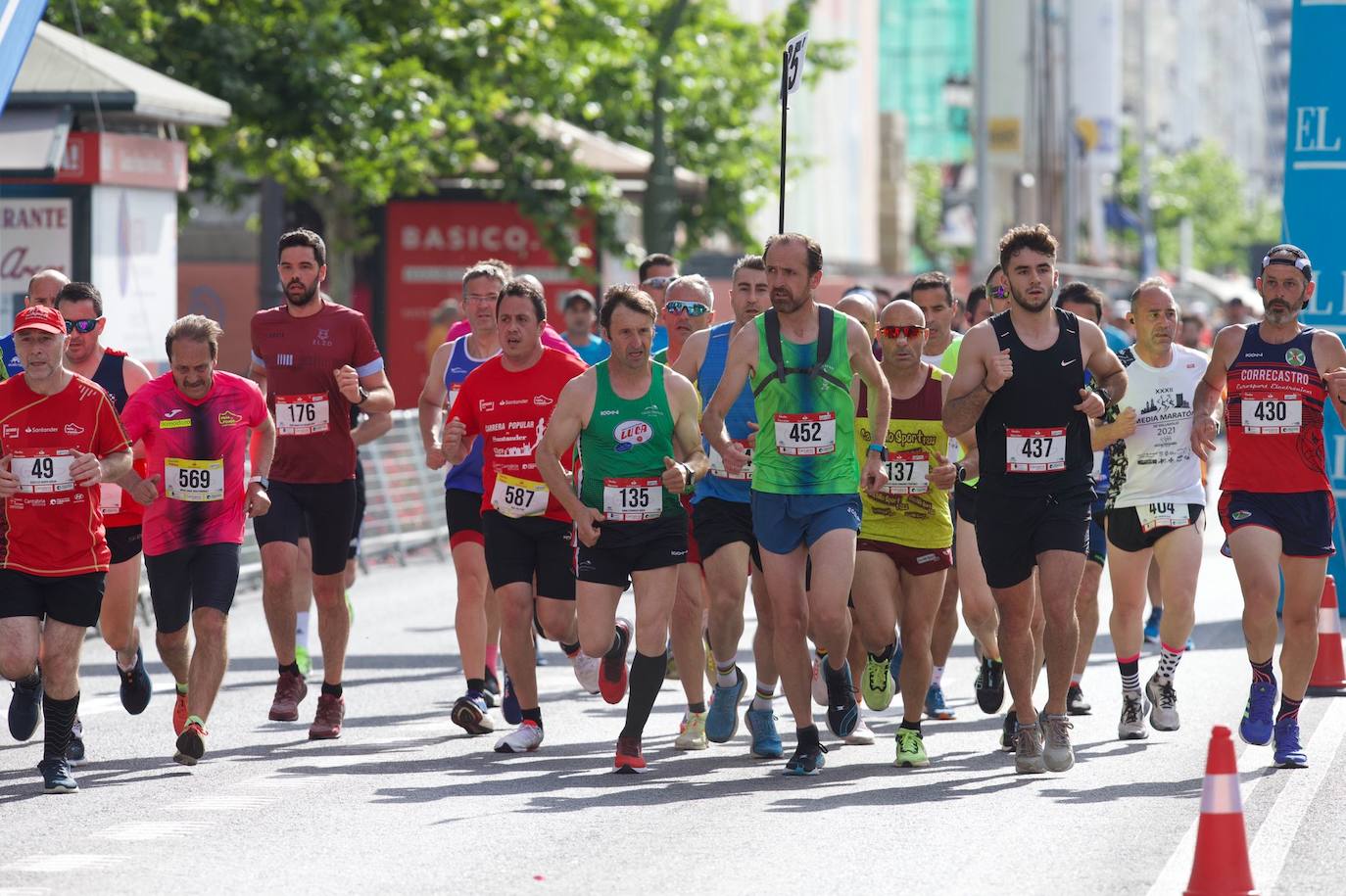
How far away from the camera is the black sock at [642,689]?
30.8 feet

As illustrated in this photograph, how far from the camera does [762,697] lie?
33.0ft

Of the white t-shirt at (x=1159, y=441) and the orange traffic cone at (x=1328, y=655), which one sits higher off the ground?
the white t-shirt at (x=1159, y=441)

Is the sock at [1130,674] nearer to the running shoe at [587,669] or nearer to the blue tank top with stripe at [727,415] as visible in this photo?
the blue tank top with stripe at [727,415]

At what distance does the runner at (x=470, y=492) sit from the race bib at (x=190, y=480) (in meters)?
1.03

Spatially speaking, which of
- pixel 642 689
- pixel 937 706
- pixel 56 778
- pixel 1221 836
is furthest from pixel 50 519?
pixel 1221 836

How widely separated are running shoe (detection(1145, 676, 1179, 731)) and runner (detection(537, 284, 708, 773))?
7.79ft

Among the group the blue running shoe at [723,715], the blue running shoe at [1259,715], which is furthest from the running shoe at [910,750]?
the blue running shoe at [1259,715]

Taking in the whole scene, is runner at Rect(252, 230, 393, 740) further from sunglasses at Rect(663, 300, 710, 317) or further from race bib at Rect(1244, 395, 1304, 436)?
race bib at Rect(1244, 395, 1304, 436)

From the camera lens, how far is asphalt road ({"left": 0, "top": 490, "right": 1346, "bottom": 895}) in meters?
7.34

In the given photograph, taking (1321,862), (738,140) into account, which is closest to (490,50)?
(738,140)

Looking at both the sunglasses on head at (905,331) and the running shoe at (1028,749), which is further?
the sunglasses on head at (905,331)

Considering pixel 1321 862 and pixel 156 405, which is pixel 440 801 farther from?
pixel 1321 862

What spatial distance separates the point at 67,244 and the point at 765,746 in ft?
27.7

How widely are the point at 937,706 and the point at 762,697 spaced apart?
151 centimetres
